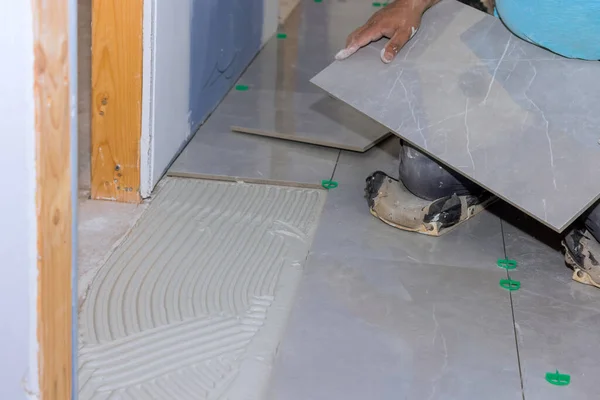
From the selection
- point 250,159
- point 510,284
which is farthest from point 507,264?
point 250,159

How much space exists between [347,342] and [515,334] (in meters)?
0.37

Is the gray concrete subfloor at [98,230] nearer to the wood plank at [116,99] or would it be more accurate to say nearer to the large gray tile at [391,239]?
the wood plank at [116,99]

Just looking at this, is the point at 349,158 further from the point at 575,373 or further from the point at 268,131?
the point at 575,373

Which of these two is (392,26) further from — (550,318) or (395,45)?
(550,318)

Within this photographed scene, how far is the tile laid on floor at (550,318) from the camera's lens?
1.59m

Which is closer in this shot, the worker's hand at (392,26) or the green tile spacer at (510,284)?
the green tile spacer at (510,284)

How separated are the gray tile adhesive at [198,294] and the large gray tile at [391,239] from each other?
5 centimetres

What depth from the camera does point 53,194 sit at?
3.51 feet

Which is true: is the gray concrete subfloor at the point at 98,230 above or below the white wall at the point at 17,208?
below

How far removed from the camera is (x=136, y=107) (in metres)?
2.08

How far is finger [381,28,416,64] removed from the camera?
2064 mm

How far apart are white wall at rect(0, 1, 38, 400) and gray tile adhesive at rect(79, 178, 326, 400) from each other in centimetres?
40

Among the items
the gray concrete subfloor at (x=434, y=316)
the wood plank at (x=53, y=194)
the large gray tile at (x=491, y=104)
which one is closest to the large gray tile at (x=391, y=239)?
the gray concrete subfloor at (x=434, y=316)

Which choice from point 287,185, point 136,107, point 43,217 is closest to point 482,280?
point 287,185
